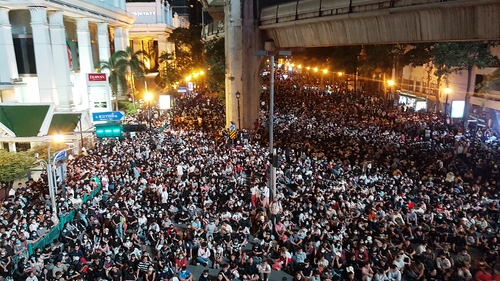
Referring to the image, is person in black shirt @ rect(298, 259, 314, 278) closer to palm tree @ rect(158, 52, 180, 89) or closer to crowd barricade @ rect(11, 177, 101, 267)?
crowd barricade @ rect(11, 177, 101, 267)

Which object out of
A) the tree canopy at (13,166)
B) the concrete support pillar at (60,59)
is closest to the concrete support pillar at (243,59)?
the concrete support pillar at (60,59)

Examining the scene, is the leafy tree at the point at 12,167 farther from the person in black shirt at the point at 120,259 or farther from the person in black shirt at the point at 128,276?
the person in black shirt at the point at 128,276

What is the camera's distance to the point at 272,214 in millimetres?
14734

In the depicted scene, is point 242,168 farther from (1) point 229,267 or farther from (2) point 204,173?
(1) point 229,267

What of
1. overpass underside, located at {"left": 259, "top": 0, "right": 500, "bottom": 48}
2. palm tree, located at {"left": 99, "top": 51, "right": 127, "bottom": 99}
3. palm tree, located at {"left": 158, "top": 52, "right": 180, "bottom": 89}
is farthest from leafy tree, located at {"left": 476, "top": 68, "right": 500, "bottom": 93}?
palm tree, located at {"left": 158, "top": 52, "right": 180, "bottom": 89}

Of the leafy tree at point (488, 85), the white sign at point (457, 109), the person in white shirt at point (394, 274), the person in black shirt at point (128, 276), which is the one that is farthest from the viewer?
the leafy tree at point (488, 85)

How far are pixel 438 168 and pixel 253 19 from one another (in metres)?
16.7

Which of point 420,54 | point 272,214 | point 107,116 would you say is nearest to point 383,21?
point 272,214

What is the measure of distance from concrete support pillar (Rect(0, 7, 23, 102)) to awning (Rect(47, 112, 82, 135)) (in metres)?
4.86

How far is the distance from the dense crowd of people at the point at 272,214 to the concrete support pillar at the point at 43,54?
36.2ft

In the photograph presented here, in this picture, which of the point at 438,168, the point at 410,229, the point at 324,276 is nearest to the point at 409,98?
the point at 438,168

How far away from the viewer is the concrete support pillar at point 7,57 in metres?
29.4

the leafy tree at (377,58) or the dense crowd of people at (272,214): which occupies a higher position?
the leafy tree at (377,58)

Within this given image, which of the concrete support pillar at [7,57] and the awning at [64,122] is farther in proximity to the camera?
the concrete support pillar at [7,57]
